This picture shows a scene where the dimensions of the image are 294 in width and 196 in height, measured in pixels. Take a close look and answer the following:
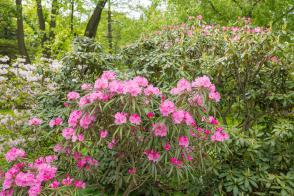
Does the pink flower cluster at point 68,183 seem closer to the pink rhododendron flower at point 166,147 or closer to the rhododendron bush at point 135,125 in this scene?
the rhododendron bush at point 135,125

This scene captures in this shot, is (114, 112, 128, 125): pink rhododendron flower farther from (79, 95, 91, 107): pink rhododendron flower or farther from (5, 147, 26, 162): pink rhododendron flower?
(5, 147, 26, 162): pink rhododendron flower

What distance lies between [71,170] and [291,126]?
2410 mm

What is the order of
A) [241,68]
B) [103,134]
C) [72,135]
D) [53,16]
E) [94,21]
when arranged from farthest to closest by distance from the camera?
[53,16] → [94,21] → [241,68] → [72,135] → [103,134]

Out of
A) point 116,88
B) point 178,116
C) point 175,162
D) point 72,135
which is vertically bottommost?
Result: point 175,162

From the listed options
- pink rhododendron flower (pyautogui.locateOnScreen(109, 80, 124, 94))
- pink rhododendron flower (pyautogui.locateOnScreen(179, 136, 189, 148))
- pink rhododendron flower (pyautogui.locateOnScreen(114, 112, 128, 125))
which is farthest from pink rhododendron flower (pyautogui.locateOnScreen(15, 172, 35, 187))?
pink rhododendron flower (pyautogui.locateOnScreen(179, 136, 189, 148))

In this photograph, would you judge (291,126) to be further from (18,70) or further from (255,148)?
(18,70)

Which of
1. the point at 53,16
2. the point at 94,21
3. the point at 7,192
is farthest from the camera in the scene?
the point at 53,16

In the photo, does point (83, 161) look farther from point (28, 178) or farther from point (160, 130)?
point (160, 130)

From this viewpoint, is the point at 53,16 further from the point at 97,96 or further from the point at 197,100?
the point at 197,100

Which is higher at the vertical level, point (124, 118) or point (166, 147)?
point (124, 118)

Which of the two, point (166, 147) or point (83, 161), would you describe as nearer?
point (166, 147)

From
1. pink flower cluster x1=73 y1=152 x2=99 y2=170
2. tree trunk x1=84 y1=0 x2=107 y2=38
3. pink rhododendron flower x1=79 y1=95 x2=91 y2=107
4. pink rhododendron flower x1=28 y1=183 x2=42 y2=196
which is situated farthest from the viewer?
tree trunk x1=84 y1=0 x2=107 y2=38

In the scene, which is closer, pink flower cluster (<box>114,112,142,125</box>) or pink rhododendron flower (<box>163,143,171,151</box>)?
pink flower cluster (<box>114,112,142,125</box>)

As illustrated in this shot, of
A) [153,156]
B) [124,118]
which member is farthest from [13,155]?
[153,156]
